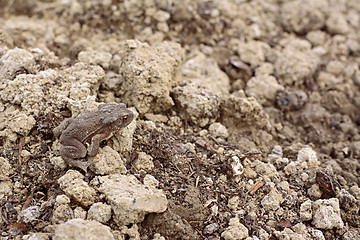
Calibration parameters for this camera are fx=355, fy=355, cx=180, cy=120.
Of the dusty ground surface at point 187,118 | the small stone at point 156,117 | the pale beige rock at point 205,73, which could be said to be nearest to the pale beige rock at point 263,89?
the dusty ground surface at point 187,118

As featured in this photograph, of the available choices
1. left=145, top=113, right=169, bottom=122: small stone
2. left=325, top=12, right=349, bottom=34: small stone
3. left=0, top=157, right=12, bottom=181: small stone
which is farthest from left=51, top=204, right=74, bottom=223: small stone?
left=325, top=12, right=349, bottom=34: small stone

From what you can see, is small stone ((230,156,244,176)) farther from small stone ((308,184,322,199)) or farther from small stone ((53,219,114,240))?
small stone ((53,219,114,240))

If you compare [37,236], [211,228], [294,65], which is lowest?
[211,228]

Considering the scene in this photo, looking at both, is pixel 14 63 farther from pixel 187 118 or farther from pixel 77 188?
pixel 187 118

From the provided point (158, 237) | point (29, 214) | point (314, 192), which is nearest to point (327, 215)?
point (314, 192)

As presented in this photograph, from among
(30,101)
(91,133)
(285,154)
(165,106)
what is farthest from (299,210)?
(30,101)

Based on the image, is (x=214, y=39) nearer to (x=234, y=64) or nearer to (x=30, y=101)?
(x=234, y=64)
